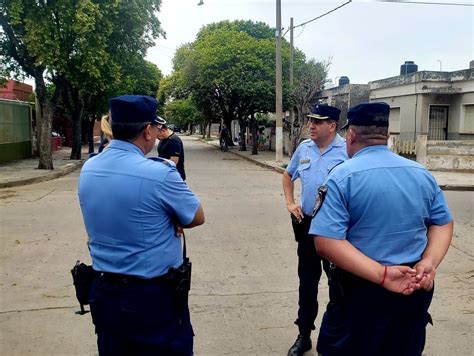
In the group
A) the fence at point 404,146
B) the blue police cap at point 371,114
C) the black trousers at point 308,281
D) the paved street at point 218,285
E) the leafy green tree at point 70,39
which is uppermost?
the leafy green tree at point 70,39

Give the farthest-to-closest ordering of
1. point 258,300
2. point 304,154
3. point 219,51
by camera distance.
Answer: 1. point 219,51
2. point 258,300
3. point 304,154

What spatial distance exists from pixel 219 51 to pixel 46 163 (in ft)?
41.1

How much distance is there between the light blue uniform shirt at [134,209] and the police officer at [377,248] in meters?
0.68

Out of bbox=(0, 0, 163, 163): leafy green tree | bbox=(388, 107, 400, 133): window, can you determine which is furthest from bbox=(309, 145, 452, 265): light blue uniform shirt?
bbox=(388, 107, 400, 133): window

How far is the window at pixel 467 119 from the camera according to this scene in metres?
19.0

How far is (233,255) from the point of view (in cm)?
622

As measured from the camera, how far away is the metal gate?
20.0 metres

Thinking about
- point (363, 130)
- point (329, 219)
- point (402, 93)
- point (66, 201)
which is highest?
point (402, 93)

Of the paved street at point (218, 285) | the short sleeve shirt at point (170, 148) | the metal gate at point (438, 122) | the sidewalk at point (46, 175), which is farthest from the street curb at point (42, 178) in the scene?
the metal gate at point (438, 122)

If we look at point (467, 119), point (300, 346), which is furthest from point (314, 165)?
point (467, 119)

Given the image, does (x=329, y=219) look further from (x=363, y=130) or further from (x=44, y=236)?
(x=44, y=236)

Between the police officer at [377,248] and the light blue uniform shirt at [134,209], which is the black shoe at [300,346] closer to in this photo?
the police officer at [377,248]

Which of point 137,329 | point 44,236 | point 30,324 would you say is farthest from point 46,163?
point 137,329

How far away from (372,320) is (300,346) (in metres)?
1.47
